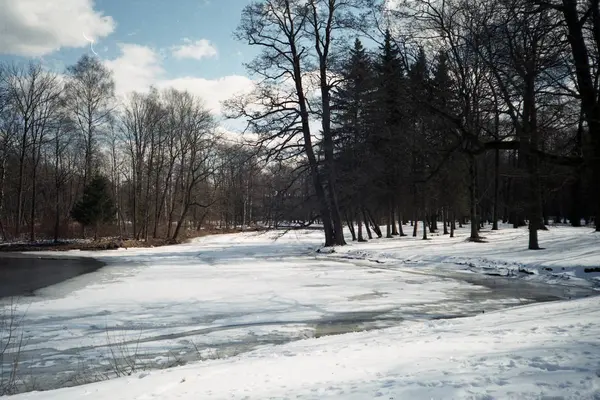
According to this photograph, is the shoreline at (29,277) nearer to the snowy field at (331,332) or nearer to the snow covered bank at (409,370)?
the snowy field at (331,332)

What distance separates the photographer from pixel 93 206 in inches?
1484

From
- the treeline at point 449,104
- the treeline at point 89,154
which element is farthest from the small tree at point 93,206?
the treeline at point 449,104

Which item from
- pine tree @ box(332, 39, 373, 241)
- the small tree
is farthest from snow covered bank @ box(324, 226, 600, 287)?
the small tree

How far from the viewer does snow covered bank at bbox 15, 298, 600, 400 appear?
3.54 metres

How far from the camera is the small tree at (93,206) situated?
1484 inches

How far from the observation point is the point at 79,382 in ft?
17.8

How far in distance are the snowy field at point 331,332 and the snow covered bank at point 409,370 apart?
0.06 feet

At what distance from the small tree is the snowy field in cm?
2315

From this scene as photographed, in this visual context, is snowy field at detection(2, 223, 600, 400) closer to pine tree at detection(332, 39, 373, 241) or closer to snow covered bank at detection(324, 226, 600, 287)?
snow covered bank at detection(324, 226, 600, 287)

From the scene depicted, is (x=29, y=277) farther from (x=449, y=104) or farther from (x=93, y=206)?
(x=93, y=206)

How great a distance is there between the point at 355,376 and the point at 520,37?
8370 mm

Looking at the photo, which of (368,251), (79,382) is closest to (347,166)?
(368,251)

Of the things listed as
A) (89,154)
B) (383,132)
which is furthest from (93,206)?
(383,132)

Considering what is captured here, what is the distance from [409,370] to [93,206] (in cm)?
3880
